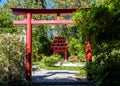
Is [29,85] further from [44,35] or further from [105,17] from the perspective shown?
[44,35]

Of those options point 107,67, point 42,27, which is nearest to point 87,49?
point 107,67

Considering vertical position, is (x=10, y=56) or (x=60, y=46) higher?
(x=10, y=56)

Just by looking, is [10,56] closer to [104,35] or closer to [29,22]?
[29,22]

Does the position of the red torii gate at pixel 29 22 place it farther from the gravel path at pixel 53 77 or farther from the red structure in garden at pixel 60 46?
the red structure in garden at pixel 60 46

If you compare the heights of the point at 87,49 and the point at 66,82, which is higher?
the point at 87,49

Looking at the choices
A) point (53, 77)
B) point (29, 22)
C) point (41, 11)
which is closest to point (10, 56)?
point (29, 22)

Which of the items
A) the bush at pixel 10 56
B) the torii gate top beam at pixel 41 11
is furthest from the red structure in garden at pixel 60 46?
the bush at pixel 10 56

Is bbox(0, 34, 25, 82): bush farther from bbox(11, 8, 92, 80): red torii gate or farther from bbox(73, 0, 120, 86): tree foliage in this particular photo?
bbox(73, 0, 120, 86): tree foliage

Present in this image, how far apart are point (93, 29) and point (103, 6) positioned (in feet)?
2.22

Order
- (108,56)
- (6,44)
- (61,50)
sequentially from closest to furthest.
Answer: (108,56), (6,44), (61,50)

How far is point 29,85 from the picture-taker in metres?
11.5

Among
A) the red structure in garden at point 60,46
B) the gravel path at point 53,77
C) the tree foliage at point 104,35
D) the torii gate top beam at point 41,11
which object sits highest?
the torii gate top beam at point 41,11

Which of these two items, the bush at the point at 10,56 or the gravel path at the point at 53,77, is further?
the gravel path at the point at 53,77

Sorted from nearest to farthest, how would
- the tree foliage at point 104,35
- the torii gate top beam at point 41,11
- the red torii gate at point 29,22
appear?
the tree foliage at point 104,35
the red torii gate at point 29,22
the torii gate top beam at point 41,11
